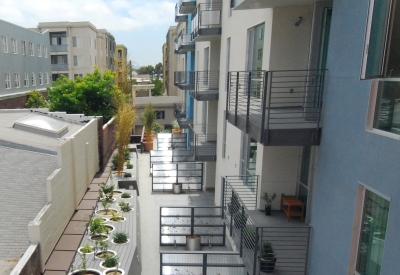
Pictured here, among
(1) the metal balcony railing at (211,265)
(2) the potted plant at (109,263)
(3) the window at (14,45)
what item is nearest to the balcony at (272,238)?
(1) the metal balcony railing at (211,265)

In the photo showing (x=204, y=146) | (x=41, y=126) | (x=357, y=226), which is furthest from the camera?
(x=41, y=126)

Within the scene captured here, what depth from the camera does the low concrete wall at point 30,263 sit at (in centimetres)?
633

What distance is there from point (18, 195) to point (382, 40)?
32.8ft

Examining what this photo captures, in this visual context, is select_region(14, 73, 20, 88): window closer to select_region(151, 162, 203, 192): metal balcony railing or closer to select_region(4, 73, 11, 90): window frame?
select_region(4, 73, 11, 90): window frame

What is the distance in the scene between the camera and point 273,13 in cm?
646

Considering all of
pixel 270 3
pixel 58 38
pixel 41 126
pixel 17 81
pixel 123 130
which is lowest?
pixel 123 130

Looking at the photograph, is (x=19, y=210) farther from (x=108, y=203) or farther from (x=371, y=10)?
(x=371, y=10)

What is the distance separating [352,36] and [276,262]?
12.5ft

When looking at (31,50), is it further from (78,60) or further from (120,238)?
(120,238)

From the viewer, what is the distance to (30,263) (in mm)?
6805

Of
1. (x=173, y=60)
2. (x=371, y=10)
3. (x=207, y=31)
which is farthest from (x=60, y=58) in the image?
(x=371, y=10)

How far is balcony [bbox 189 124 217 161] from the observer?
13625 millimetres

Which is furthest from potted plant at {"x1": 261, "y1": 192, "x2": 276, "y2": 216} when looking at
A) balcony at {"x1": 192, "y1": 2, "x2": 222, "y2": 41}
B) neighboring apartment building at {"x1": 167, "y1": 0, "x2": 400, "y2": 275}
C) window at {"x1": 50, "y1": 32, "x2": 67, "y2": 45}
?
window at {"x1": 50, "y1": 32, "x2": 67, "y2": 45}

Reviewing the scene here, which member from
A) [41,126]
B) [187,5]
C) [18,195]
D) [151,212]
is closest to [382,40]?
[18,195]
